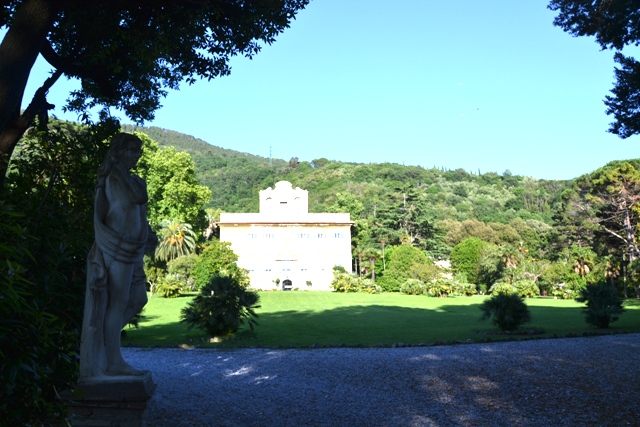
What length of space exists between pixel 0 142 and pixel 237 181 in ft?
235

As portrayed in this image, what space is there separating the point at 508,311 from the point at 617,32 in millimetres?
7831

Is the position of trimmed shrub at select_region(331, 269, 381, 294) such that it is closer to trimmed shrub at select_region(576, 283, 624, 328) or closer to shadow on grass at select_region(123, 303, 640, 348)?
shadow on grass at select_region(123, 303, 640, 348)

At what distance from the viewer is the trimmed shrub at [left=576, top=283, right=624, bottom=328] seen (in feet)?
45.0

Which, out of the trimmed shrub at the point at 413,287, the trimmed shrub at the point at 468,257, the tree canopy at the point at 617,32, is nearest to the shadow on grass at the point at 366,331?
the tree canopy at the point at 617,32

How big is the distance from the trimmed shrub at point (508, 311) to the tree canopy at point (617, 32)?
21.0 ft

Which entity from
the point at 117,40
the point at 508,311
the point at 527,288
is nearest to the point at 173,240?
the point at 527,288

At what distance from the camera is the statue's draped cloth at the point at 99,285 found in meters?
3.90

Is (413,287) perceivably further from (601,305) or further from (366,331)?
(601,305)

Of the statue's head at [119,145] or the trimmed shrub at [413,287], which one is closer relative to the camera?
the statue's head at [119,145]

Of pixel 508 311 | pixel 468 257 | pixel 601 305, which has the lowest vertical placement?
pixel 508 311

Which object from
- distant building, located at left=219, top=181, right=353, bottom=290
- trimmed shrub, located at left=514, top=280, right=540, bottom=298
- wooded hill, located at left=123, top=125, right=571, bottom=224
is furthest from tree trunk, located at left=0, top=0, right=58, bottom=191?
wooded hill, located at left=123, top=125, right=571, bottom=224

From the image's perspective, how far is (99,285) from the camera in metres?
3.90

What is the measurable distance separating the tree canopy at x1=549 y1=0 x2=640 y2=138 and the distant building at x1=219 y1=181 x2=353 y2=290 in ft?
114

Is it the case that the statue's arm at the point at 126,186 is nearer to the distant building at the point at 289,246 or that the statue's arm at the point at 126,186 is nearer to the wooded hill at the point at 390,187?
the distant building at the point at 289,246
